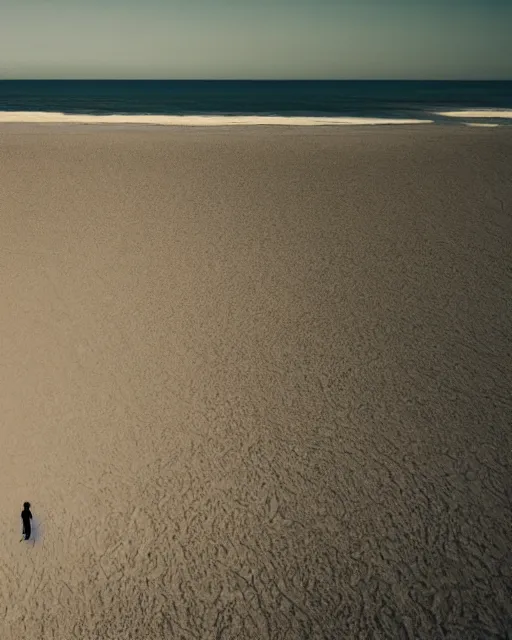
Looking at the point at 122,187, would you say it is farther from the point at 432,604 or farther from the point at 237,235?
the point at 432,604

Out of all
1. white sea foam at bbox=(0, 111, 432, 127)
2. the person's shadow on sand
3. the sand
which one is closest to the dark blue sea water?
white sea foam at bbox=(0, 111, 432, 127)

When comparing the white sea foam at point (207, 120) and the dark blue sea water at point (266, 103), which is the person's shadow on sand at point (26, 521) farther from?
the dark blue sea water at point (266, 103)

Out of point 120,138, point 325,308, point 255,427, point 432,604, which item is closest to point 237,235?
point 325,308

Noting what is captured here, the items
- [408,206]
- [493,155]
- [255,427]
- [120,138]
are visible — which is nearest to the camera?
[255,427]

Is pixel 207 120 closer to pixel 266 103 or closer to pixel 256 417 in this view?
pixel 266 103

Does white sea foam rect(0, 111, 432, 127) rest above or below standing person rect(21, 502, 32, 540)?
below

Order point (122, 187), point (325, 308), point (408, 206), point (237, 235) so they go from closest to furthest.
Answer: point (325, 308) → point (237, 235) → point (408, 206) → point (122, 187)

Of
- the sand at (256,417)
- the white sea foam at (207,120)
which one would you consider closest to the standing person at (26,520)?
the sand at (256,417)

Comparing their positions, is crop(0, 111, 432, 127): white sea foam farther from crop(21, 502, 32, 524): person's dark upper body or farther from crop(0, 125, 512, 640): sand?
crop(21, 502, 32, 524): person's dark upper body

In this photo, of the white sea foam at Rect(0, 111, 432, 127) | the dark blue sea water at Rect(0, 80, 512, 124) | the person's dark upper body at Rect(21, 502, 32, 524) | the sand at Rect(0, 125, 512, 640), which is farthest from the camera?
the dark blue sea water at Rect(0, 80, 512, 124)
